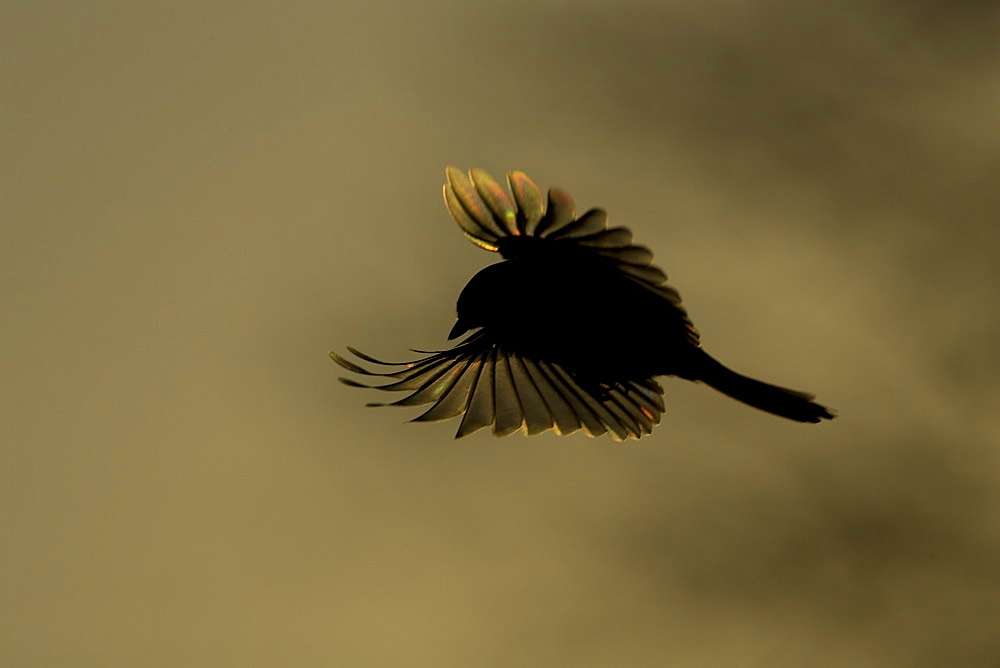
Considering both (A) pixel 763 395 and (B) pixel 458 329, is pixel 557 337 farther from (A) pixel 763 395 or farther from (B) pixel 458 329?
(A) pixel 763 395

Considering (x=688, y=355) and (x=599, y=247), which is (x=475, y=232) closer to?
(x=599, y=247)

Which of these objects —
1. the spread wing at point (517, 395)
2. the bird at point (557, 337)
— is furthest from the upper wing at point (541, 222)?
the spread wing at point (517, 395)

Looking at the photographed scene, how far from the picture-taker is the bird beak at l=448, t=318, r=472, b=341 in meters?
4.52

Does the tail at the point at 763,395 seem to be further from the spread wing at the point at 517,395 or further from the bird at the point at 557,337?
the spread wing at the point at 517,395

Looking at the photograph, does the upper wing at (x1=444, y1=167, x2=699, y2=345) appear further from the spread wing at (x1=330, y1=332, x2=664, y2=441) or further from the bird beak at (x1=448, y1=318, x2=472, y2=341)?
the spread wing at (x1=330, y1=332, x2=664, y2=441)

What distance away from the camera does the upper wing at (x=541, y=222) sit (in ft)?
12.8

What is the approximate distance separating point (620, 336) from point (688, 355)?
28 centimetres

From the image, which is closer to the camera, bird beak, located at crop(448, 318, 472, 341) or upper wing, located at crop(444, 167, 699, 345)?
upper wing, located at crop(444, 167, 699, 345)

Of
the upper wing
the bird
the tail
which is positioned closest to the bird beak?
the bird

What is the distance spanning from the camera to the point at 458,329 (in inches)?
179

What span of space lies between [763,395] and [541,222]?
121 cm

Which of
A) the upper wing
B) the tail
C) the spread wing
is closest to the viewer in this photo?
the upper wing

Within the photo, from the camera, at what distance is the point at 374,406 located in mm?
3447

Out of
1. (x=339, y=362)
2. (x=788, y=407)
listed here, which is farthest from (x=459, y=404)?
(x=788, y=407)
